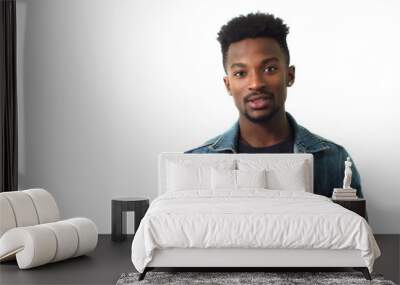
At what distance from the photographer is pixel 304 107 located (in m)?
7.37

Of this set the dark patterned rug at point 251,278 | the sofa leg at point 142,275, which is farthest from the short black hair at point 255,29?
the sofa leg at point 142,275

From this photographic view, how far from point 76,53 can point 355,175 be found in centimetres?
340

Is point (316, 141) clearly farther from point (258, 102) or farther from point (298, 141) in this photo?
point (258, 102)

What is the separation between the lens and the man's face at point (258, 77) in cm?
721

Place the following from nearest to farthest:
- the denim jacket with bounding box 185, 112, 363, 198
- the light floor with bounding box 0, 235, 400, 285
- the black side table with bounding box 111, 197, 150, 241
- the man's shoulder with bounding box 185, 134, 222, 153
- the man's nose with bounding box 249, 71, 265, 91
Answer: the light floor with bounding box 0, 235, 400, 285 → the black side table with bounding box 111, 197, 150, 241 → the man's nose with bounding box 249, 71, 265, 91 → the denim jacket with bounding box 185, 112, 363, 198 → the man's shoulder with bounding box 185, 134, 222, 153

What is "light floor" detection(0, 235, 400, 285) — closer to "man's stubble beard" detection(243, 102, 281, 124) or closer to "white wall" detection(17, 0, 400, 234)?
"white wall" detection(17, 0, 400, 234)

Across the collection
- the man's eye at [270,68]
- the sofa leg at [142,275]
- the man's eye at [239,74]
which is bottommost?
the sofa leg at [142,275]

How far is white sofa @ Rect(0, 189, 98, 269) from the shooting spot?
5387 mm

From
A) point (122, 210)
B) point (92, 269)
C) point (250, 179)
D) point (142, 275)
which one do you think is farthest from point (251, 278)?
point (122, 210)

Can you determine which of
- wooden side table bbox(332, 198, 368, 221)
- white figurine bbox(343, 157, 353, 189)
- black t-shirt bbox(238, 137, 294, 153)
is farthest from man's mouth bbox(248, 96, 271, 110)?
wooden side table bbox(332, 198, 368, 221)

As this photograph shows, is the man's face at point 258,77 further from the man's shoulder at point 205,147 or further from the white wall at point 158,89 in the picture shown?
the man's shoulder at point 205,147

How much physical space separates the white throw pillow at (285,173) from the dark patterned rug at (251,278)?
5.03 feet

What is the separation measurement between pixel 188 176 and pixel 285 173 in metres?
0.98

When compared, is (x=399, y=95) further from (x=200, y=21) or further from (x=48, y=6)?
(x=48, y=6)
